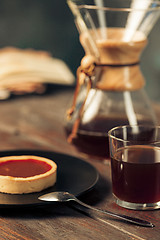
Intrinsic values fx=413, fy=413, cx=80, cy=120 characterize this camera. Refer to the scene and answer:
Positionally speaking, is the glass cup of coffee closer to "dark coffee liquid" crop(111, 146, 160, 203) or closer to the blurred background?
"dark coffee liquid" crop(111, 146, 160, 203)

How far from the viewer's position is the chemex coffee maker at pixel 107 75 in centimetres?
96

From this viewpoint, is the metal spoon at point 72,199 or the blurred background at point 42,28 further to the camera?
the blurred background at point 42,28

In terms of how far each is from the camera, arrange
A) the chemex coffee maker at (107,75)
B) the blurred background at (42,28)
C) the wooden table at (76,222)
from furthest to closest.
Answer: the blurred background at (42,28) → the chemex coffee maker at (107,75) → the wooden table at (76,222)

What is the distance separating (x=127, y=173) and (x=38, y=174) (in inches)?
6.7

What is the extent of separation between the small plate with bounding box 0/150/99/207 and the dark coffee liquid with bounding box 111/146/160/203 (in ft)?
0.21

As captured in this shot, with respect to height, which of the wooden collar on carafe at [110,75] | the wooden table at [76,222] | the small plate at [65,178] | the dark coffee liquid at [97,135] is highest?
the wooden collar on carafe at [110,75]

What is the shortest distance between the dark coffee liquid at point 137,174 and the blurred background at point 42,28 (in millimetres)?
1688

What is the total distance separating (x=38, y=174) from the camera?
2.51ft

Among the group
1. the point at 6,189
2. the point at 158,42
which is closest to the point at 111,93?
the point at 6,189

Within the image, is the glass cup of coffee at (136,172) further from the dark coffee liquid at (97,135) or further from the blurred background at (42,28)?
the blurred background at (42,28)

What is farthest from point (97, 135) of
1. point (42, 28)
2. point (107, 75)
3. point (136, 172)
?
point (42, 28)

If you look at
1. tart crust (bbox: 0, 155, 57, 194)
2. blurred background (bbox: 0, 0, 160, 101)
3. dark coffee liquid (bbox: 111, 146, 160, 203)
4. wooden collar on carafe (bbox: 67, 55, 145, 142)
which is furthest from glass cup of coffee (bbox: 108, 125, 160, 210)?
blurred background (bbox: 0, 0, 160, 101)

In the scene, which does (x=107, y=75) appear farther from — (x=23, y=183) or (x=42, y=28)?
(x=42, y=28)

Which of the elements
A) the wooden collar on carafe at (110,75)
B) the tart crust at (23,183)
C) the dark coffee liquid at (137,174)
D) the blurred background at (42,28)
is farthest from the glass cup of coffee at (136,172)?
the blurred background at (42,28)
